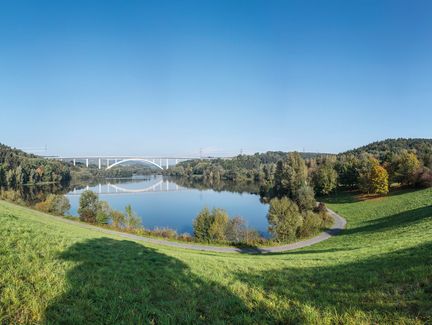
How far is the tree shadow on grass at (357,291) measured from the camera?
4398 millimetres

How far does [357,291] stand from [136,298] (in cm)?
464

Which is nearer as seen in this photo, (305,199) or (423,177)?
(305,199)

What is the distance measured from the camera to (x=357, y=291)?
586 cm

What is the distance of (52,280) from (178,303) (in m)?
2.48

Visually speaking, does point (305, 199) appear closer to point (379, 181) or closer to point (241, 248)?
point (379, 181)

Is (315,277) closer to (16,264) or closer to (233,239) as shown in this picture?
(16,264)

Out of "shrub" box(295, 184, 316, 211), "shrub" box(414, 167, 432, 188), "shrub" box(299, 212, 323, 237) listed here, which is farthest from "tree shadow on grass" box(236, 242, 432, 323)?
"shrub" box(414, 167, 432, 188)

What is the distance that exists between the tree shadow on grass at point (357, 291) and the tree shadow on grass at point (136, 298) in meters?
0.93

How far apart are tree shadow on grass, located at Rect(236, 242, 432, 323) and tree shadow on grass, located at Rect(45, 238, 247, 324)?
3.05ft

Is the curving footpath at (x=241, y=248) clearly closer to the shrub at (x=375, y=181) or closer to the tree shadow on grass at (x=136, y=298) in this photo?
the shrub at (x=375, y=181)

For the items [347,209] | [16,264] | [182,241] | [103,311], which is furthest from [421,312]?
[347,209]

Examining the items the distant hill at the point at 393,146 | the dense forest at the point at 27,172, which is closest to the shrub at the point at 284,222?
the distant hill at the point at 393,146

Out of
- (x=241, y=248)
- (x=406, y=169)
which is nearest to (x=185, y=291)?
(x=241, y=248)

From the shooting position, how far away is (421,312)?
4277 mm
